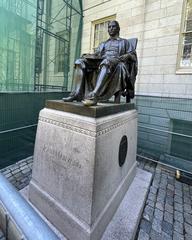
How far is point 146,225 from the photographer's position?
7.89ft

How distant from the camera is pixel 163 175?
396cm

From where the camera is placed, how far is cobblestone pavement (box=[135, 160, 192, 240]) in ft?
7.58

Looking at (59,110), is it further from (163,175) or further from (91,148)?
(163,175)

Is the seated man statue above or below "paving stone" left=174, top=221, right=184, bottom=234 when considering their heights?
above

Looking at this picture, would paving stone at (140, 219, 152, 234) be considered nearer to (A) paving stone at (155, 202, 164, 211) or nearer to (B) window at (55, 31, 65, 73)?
(A) paving stone at (155, 202, 164, 211)

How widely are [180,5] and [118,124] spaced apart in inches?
162

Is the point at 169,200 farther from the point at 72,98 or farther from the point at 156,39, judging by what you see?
the point at 156,39

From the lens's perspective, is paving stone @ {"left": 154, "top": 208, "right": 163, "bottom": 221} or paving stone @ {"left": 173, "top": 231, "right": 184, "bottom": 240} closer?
paving stone @ {"left": 173, "top": 231, "right": 184, "bottom": 240}

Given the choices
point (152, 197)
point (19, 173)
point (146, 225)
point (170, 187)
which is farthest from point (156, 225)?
point (19, 173)

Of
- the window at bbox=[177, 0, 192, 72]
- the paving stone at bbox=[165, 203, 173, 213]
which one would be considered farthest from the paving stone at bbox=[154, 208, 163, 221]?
the window at bbox=[177, 0, 192, 72]

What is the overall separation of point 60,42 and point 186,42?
4.45m

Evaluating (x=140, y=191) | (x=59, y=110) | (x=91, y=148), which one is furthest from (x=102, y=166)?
(x=140, y=191)

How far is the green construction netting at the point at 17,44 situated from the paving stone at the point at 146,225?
4539mm

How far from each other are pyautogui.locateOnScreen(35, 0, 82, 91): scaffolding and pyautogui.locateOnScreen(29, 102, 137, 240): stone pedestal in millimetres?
4370
